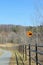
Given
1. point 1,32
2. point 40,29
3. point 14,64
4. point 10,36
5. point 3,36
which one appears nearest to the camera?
point 14,64

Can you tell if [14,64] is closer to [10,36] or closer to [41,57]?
[41,57]

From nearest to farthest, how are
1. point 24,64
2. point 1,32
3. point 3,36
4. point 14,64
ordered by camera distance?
point 24,64 < point 14,64 < point 3,36 < point 1,32

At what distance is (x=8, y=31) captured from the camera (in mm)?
130500

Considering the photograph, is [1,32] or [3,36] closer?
[3,36]

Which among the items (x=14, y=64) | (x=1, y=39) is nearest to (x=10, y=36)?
(x=1, y=39)

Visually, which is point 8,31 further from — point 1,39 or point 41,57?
point 41,57

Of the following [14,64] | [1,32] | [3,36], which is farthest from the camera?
[1,32]

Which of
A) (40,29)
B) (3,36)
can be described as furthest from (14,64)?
(3,36)

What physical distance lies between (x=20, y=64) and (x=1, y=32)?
120386mm

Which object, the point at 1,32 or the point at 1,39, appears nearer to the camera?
the point at 1,39

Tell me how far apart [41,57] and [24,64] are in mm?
1246

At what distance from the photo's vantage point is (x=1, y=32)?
138m

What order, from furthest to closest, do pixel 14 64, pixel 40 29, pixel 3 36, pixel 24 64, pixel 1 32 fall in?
pixel 1 32 < pixel 3 36 < pixel 40 29 < pixel 14 64 < pixel 24 64

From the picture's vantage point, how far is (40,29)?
49969 millimetres
